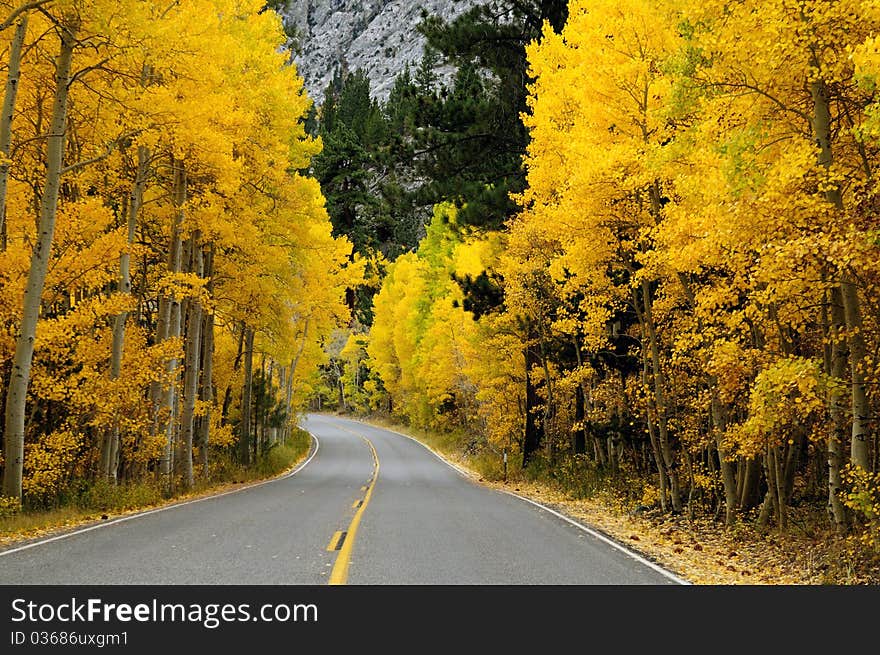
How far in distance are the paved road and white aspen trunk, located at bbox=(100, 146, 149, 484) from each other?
1.92 m

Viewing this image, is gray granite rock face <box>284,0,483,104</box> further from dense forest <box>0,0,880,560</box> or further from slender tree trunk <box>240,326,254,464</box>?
dense forest <box>0,0,880,560</box>

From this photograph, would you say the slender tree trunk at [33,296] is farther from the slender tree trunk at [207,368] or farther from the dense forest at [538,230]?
the slender tree trunk at [207,368]

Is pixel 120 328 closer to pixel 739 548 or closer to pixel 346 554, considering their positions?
pixel 346 554

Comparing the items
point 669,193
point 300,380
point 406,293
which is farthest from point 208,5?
point 406,293

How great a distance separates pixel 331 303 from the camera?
87.2ft

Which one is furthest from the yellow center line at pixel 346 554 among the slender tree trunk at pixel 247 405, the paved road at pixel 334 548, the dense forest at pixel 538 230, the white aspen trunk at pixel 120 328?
the slender tree trunk at pixel 247 405

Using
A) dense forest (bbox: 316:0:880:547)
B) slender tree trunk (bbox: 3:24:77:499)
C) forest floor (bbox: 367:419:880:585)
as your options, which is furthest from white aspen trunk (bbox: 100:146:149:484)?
forest floor (bbox: 367:419:880:585)

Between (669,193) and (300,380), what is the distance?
3165 cm

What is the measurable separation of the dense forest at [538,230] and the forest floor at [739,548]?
0.52 meters

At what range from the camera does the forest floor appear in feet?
25.8

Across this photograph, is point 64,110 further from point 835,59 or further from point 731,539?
point 731,539

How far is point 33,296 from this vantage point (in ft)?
37.1

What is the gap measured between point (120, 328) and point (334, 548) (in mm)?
8263

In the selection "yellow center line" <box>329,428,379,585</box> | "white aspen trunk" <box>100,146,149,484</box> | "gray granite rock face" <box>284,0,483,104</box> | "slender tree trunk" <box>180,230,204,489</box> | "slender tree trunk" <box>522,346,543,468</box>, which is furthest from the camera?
"gray granite rock face" <box>284,0,483,104</box>
